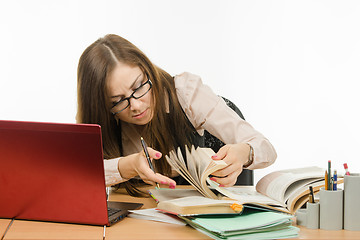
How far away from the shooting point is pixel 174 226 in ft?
3.21

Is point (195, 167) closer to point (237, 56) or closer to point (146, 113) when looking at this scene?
point (146, 113)

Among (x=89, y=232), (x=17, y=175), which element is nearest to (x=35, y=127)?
(x=17, y=175)

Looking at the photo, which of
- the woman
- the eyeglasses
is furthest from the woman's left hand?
the eyeglasses

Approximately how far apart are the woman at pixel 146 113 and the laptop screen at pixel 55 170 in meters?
0.30

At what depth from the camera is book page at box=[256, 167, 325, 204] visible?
112 centimetres

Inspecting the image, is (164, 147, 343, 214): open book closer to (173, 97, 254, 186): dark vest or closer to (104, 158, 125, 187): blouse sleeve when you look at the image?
(104, 158, 125, 187): blouse sleeve

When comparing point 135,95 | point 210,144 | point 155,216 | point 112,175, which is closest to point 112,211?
point 155,216

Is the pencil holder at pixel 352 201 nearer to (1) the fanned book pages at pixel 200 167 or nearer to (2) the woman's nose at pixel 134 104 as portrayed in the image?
(1) the fanned book pages at pixel 200 167

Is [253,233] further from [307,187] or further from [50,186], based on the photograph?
[50,186]

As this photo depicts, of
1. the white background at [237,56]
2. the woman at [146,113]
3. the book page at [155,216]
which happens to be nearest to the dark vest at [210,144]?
the woman at [146,113]

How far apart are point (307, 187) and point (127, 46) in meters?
0.85

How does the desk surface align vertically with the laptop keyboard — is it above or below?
below

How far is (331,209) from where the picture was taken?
37.0 inches

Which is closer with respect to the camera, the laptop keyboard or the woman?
the laptop keyboard
